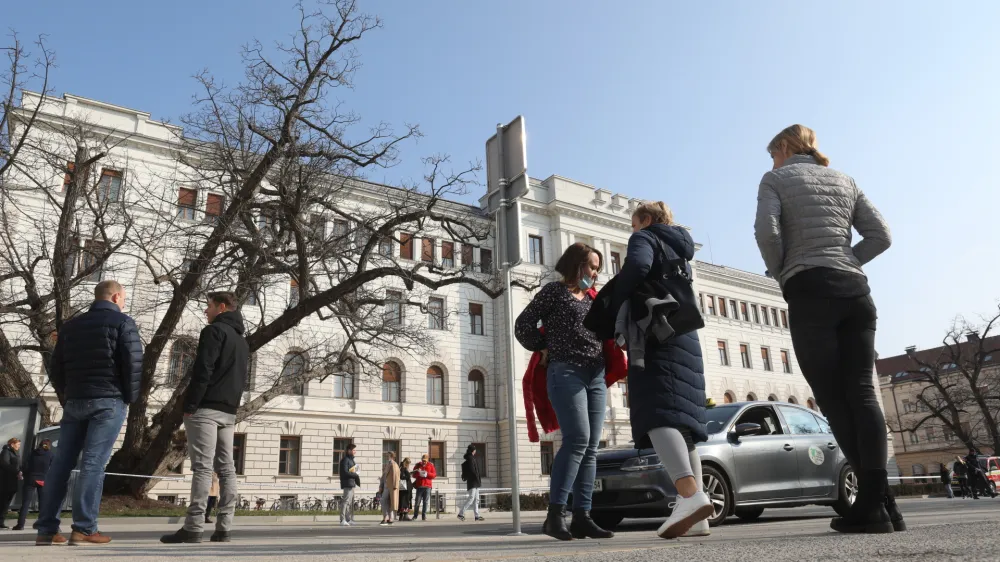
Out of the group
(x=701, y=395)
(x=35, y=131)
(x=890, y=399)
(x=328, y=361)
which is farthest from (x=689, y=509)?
(x=890, y=399)

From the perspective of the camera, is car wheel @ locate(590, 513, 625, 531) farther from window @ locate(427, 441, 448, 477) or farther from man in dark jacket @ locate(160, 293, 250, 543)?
window @ locate(427, 441, 448, 477)

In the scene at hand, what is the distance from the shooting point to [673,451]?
3600mm

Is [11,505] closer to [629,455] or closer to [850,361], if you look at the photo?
[629,455]

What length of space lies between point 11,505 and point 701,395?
39.5 ft

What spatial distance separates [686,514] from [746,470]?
408cm

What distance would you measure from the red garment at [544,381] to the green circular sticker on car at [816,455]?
3999 mm

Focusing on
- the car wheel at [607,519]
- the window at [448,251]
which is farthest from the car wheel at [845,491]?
the window at [448,251]

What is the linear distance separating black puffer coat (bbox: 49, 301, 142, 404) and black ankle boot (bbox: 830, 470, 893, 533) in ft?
15.1

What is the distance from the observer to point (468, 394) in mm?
36969

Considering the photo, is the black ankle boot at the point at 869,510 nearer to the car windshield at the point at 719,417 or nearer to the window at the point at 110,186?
the car windshield at the point at 719,417

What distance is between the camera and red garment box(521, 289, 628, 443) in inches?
185

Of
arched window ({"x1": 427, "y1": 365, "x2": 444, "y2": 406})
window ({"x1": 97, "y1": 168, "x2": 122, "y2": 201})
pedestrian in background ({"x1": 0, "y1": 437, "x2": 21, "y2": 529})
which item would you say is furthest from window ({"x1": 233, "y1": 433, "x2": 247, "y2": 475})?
pedestrian in background ({"x1": 0, "y1": 437, "x2": 21, "y2": 529})

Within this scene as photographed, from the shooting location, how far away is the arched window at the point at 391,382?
114ft

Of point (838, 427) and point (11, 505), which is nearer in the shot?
point (838, 427)
